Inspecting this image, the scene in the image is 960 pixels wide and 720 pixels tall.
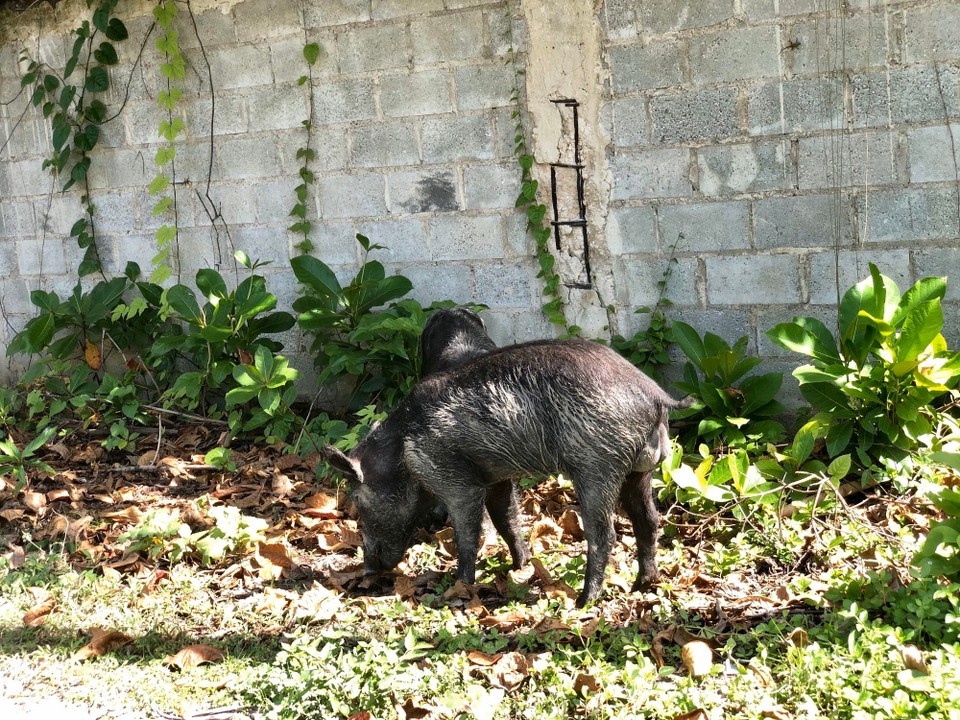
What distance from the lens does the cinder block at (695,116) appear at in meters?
5.81

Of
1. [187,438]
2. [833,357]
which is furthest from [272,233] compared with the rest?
[833,357]

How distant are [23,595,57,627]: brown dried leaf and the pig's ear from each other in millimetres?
1464

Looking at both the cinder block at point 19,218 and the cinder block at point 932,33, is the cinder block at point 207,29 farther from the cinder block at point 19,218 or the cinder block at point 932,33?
the cinder block at point 932,33

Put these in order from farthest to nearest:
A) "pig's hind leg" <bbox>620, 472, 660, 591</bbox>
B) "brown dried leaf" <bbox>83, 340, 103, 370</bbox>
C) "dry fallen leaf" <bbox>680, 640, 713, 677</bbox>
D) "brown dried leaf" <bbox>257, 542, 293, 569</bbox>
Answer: "brown dried leaf" <bbox>83, 340, 103, 370</bbox>
"brown dried leaf" <bbox>257, 542, 293, 569</bbox>
"pig's hind leg" <bbox>620, 472, 660, 591</bbox>
"dry fallen leaf" <bbox>680, 640, 713, 677</bbox>

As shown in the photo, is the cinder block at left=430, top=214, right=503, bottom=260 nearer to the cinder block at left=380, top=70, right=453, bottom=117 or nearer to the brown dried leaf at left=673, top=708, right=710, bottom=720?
the cinder block at left=380, top=70, right=453, bottom=117

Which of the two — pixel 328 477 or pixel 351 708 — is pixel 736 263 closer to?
pixel 328 477

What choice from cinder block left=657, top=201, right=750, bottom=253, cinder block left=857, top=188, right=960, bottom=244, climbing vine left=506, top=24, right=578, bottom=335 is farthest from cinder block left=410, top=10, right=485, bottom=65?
cinder block left=857, top=188, right=960, bottom=244

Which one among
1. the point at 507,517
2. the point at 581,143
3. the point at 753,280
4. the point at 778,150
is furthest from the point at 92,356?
the point at 778,150

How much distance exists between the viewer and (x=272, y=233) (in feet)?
23.9

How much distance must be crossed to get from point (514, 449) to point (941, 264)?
109 inches

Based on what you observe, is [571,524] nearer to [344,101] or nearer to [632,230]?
[632,230]

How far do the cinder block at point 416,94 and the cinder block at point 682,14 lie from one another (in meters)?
1.35

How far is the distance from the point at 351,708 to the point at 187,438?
3.79 meters

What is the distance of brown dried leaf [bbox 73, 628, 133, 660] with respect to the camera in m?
4.22
